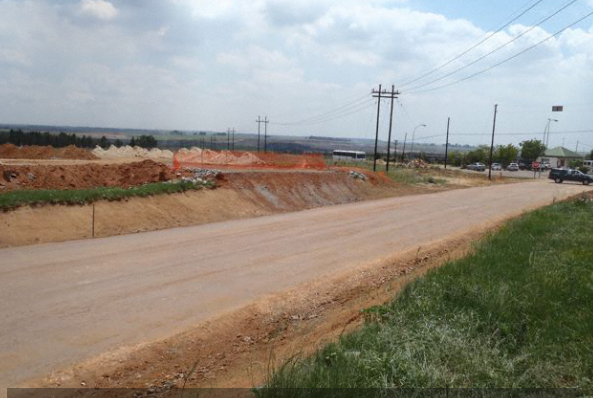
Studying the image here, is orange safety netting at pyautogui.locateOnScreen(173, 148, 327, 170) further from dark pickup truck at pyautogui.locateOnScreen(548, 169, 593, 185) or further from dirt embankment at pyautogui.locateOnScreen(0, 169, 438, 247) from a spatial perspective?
dark pickup truck at pyautogui.locateOnScreen(548, 169, 593, 185)

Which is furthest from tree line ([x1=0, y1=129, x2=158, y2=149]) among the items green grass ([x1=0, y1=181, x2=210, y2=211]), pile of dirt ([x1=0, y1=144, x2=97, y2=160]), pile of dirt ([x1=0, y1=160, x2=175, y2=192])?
green grass ([x1=0, y1=181, x2=210, y2=211])

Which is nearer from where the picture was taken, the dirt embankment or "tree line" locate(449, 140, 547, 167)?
A: the dirt embankment

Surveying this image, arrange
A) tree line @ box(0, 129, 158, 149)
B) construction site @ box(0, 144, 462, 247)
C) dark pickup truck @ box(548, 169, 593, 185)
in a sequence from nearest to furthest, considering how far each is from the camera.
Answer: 1. construction site @ box(0, 144, 462, 247)
2. tree line @ box(0, 129, 158, 149)
3. dark pickup truck @ box(548, 169, 593, 185)

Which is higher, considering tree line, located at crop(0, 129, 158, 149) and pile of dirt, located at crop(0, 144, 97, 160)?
tree line, located at crop(0, 129, 158, 149)

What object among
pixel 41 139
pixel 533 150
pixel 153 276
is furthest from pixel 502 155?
pixel 153 276

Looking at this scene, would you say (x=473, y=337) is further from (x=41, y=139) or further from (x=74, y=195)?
(x=41, y=139)

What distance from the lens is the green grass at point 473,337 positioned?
17.4ft

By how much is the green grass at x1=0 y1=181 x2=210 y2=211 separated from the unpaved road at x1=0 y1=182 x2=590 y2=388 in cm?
322

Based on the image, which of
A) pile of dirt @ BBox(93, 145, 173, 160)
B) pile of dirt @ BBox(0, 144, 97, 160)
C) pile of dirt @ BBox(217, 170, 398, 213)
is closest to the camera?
pile of dirt @ BBox(217, 170, 398, 213)

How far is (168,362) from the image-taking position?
7070mm

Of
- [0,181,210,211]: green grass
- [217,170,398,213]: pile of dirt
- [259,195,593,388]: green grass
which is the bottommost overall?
[217,170,398,213]: pile of dirt

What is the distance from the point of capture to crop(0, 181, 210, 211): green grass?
17.0 m

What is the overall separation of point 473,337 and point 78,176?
21952 millimetres

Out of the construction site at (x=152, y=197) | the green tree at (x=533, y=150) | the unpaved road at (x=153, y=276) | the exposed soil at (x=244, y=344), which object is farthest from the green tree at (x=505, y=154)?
the exposed soil at (x=244, y=344)
